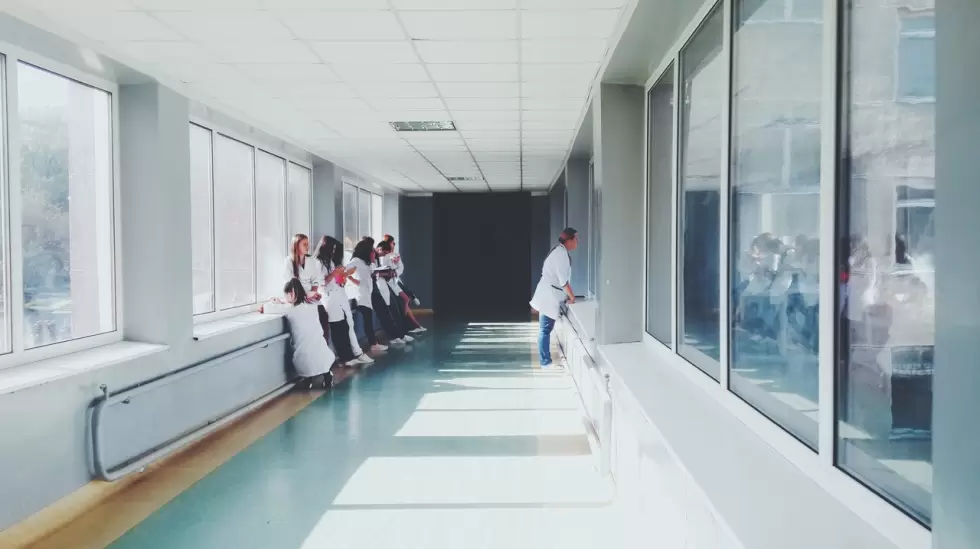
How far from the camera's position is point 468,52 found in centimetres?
454

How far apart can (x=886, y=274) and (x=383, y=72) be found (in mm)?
3995

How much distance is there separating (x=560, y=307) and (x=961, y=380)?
7206mm

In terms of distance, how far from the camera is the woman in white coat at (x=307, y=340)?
7355 mm

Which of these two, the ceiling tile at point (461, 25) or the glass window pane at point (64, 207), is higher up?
the ceiling tile at point (461, 25)

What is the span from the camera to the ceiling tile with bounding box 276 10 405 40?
3812 millimetres

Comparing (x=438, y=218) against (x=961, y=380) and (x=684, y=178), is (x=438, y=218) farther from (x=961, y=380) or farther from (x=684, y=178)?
(x=961, y=380)

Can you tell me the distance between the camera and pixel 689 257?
13.9 ft

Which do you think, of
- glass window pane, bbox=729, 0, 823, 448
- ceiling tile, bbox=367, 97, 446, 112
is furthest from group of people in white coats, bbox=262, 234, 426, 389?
glass window pane, bbox=729, 0, 823, 448

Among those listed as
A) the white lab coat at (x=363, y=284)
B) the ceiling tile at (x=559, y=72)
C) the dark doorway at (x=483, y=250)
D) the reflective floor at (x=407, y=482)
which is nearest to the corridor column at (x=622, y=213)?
the ceiling tile at (x=559, y=72)

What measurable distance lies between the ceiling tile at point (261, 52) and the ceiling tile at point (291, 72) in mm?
125

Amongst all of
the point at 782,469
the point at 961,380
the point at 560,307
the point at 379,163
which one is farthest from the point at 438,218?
the point at 961,380

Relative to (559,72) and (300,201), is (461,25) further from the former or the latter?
(300,201)

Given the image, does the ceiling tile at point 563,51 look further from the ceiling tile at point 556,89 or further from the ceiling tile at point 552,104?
the ceiling tile at point 552,104

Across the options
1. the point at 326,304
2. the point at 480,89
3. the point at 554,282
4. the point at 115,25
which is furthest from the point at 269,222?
the point at 115,25
